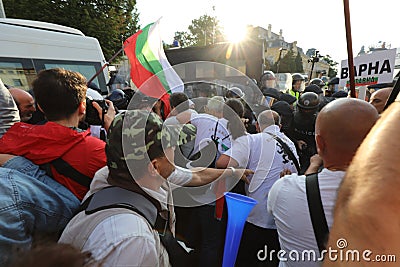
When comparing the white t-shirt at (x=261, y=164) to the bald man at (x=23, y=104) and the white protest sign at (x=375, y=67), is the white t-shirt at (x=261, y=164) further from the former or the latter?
the white protest sign at (x=375, y=67)

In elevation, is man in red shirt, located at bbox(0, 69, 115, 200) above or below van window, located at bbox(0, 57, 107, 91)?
below

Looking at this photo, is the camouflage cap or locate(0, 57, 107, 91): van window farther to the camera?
locate(0, 57, 107, 91): van window

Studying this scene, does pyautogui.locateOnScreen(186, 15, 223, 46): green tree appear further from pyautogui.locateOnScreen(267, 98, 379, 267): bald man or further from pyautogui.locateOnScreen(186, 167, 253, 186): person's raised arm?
pyautogui.locateOnScreen(267, 98, 379, 267): bald man

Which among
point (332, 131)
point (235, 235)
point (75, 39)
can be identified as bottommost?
point (235, 235)

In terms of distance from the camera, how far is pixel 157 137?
119 cm

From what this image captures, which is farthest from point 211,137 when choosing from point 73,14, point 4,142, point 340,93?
point 73,14

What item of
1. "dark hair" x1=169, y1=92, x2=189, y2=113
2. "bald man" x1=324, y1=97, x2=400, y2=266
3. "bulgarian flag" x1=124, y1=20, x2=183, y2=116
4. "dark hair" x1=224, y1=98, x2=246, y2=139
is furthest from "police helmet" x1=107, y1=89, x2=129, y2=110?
"bald man" x1=324, y1=97, x2=400, y2=266

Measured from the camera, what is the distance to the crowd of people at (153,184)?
536mm

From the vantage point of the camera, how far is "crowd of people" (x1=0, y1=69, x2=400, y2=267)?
21.1 inches

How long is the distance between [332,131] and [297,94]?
241 inches

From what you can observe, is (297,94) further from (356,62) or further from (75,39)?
(75,39)

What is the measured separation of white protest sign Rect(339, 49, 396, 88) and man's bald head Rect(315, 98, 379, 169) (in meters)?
2.45

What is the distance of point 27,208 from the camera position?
106 centimetres

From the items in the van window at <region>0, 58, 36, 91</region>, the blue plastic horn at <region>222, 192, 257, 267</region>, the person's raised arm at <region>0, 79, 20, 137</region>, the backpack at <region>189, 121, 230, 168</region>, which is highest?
the van window at <region>0, 58, 36, 91</region>
